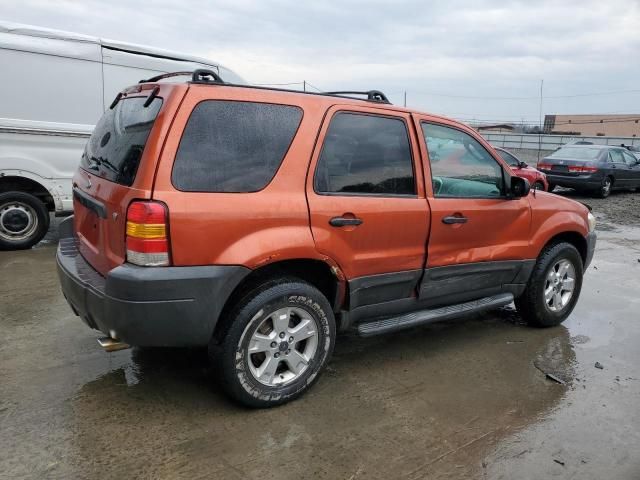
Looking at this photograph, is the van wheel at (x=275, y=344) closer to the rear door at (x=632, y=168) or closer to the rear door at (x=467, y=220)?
the rear door at (x=467, y=220)

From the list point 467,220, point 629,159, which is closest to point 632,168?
point 629,159

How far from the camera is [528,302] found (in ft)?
15.5

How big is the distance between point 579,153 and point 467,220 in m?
13.2

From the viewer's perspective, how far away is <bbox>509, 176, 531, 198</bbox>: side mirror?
4.28m

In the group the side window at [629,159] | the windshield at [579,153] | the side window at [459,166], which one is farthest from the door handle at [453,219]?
the side window at [629,159]

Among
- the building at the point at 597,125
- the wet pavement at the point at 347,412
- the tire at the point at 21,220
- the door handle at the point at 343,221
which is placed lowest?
the wet pavement at the point at 347,412

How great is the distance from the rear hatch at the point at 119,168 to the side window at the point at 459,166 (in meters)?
1.86

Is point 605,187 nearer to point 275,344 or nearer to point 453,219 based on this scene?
point 453,219

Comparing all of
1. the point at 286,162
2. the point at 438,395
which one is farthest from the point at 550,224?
the point at 286,162

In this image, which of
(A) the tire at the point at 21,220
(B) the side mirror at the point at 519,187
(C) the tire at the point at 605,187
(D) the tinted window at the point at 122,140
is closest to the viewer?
(D) the tinted window at the point at 122,140

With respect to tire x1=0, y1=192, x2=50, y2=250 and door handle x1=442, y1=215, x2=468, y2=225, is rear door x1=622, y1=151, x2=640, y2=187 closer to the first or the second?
→ door handle x1=442, y1=215, x2=468, y2=225

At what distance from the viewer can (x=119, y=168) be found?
9.96ft

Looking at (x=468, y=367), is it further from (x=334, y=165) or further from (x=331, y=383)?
(x=334, y=165)

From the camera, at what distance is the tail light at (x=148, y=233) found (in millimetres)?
2719
